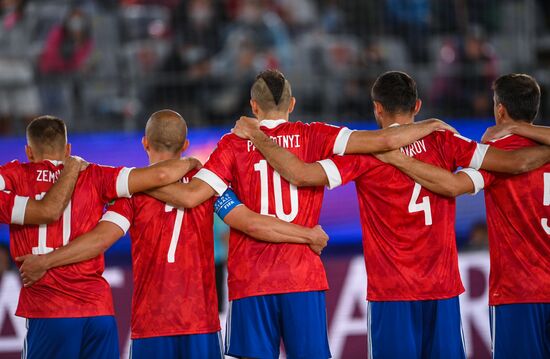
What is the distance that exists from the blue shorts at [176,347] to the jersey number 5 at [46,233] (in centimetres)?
Answer: 89

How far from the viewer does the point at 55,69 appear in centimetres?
1260

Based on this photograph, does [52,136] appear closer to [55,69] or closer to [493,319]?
[493,319]

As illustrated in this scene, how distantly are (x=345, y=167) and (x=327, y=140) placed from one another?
0.24 m

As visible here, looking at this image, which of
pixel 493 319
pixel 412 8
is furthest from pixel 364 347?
pixel 412 8

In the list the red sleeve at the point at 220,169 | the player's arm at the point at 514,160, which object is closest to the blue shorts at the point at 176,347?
the red sleeve at the point at 220,169

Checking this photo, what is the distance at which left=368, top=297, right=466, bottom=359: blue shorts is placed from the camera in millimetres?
6586

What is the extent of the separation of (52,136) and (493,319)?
3.44 meters

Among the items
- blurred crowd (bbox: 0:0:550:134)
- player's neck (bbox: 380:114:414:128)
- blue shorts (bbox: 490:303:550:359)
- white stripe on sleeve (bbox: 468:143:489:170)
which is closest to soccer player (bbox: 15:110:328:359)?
player's neck (bbox: 380:114:414:128)

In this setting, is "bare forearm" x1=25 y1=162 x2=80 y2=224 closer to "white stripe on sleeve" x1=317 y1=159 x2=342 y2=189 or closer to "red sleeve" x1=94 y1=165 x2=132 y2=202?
"red sleeve" x1=94 y1=165 x2=132 y2=202

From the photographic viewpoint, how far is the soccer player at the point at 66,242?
6.61m

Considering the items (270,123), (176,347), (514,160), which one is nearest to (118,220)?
(176,347)

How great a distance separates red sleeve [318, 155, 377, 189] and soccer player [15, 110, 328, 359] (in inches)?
15.3

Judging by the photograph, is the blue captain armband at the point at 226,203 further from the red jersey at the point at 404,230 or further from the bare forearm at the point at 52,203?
the bare forearm at the point at 52,203

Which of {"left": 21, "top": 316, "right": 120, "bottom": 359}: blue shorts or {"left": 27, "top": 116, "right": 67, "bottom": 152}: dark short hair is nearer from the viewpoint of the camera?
Result: {"left": 21, "top": 316, "right": 120, "bottom": 359}: blue shorts
